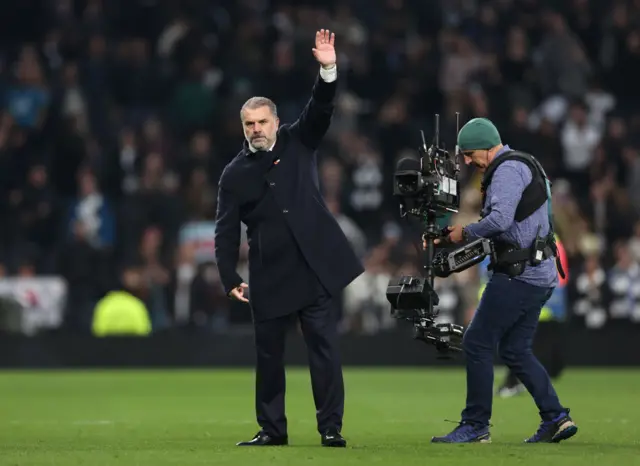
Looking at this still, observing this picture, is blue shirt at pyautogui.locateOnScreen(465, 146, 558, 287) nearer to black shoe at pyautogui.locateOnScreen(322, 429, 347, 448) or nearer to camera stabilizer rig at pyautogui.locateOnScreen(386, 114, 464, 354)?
camera stabilizer rig at pyautogui.locateOnScreen(386, 114, 464, 354)

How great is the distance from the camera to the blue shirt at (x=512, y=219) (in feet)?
35.8

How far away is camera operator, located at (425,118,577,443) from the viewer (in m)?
11.1

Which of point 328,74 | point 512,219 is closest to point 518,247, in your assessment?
point 512,219

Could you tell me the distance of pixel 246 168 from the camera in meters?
11.3

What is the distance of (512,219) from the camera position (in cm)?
1094

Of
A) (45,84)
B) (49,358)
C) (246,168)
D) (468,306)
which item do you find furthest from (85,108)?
(246,168)

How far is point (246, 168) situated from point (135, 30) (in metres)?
16.4

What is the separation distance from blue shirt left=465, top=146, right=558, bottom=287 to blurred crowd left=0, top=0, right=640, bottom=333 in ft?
35.6

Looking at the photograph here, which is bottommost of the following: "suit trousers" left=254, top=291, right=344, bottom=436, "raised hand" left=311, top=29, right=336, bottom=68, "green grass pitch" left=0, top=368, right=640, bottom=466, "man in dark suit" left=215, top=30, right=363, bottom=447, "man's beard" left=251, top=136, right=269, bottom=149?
"green grass pitch" left=0, top=368, right=640, bottom=466

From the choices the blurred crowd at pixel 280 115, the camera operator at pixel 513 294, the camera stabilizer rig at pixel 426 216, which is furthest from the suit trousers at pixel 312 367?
the blurred crowd at pixel 280 115

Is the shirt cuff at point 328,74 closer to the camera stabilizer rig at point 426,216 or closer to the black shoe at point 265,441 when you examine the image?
the camera stabilizer rig at point 426,216

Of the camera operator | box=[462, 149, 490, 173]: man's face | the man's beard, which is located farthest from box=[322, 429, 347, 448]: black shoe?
box=[462, 149, 490, 173]: man's face

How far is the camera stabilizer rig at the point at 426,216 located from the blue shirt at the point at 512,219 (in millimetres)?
277

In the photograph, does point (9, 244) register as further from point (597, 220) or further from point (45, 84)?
point (597, 220)
